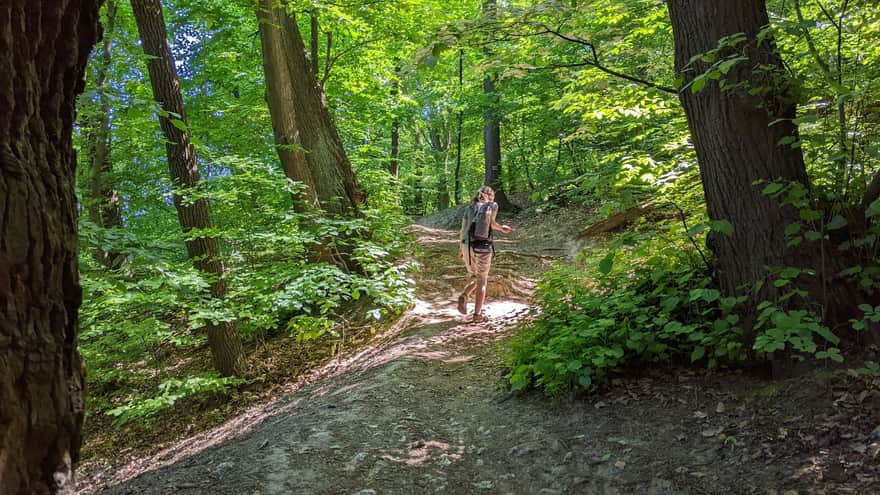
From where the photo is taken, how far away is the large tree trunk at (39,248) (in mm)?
1494

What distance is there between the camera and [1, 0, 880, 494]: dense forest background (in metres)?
3.59

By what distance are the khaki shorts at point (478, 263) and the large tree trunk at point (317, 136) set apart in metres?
2.93

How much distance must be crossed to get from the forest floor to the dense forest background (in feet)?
1.09

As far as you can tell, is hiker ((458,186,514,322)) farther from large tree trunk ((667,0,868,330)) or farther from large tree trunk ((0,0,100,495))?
large tree trunk ((0,0,100,495))

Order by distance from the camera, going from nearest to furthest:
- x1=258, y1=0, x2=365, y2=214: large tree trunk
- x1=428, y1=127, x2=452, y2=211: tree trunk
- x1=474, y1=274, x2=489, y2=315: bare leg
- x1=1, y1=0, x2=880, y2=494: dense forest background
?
x1=1, y1=0, x2=880, y2=494: dense forest background, x1=474, y1=274, x2=489, y2=315: bare leg, x1=258, y1=0, x2=365, y2=214: large tree trunk, x1=428, y1=127, x2=452, y2=211: tree trunk

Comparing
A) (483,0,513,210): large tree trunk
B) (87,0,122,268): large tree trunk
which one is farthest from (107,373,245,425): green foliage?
(483,0,513,210): large tree trunk

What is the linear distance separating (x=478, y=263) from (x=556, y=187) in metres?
1.54

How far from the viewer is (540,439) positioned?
156 inches

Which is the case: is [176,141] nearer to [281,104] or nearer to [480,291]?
[281,104]

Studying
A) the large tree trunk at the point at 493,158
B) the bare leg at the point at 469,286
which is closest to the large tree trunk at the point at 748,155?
the bare leg at the point at 469,286

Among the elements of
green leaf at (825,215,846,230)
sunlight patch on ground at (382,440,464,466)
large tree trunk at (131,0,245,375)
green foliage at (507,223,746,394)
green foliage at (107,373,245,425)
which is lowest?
sunlight patch on ground at (382,440,464,466)

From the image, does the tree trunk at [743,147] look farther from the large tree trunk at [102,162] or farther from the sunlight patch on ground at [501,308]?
the large tree trunk at [102,162]

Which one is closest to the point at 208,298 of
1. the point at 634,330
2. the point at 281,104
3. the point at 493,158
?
the point at 281,104

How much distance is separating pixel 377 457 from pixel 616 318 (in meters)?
2.43
